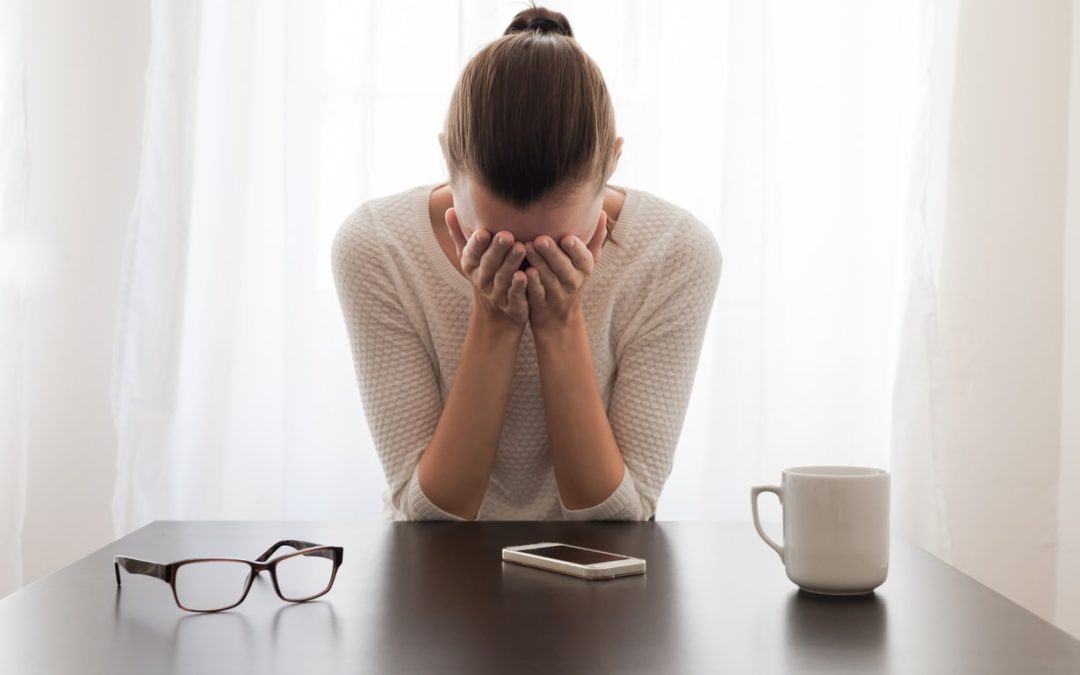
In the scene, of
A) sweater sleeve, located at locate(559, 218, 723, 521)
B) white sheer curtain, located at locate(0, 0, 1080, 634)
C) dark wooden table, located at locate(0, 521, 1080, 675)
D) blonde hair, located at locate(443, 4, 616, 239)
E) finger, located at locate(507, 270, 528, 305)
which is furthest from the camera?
white sheer curtain, located at locate(0, 0, 1080, 634)

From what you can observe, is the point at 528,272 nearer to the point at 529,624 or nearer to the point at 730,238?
the point at 529,624

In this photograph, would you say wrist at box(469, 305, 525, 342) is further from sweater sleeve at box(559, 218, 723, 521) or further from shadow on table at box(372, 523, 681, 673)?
shadow on table at box(372, 523, 681, 673)

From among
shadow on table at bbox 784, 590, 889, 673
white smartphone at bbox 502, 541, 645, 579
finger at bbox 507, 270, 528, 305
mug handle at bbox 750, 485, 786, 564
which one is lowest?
shadow on table at bbox 784, 590, 889, 673

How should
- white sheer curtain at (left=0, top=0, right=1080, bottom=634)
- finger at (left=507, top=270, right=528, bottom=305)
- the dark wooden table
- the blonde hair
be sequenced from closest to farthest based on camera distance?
the dark wooden table → the blonde hair → finger at (left=507, top=270, right=528, bottom=305) → white sheer curtain at (left=0, top=0, right=1080, bottom=634)

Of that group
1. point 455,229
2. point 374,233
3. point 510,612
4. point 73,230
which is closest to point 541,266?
point 455,229

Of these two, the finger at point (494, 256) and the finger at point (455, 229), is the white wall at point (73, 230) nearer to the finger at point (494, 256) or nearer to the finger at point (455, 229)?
the finger at point (455, 229)

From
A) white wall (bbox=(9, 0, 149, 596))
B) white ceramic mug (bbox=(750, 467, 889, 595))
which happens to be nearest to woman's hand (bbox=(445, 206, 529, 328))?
white ceramic mug (bbox=(750, 467, 889, 595))

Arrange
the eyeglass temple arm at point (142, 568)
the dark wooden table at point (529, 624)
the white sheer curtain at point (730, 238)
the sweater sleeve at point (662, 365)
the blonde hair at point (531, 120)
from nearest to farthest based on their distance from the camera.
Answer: the dark wooden table at point (529, 624), the eyeglass temple arm at point (142, 568), the blonde hair at point (531, 120), the sweater sleeve at point (662, 365), the white sheer curtain at point (730, 238)

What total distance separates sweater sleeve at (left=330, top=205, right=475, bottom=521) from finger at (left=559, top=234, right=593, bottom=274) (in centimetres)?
24

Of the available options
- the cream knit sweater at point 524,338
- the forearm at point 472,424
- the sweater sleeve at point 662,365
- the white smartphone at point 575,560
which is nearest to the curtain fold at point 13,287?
the cream knit sweater at point 524,338

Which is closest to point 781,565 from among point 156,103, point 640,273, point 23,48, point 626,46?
point 640,273

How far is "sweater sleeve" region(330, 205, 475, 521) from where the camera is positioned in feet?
3.92

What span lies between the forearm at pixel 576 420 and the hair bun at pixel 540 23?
0.33 meters

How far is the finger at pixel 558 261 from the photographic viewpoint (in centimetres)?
106
